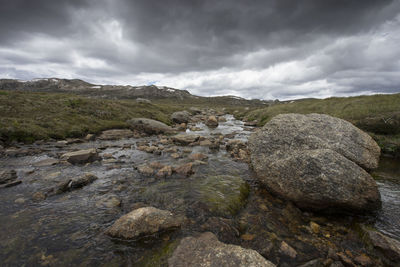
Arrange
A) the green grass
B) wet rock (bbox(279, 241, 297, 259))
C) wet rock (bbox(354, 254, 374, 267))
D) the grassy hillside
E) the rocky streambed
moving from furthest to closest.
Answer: the green grass, the grassy hillside, wet rock (bbox(279, 241, 297, 259)), the rocky streambed, wet rock (bbox(354, 254, 374, 267))

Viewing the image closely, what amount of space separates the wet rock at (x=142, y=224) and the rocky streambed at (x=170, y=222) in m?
0.03

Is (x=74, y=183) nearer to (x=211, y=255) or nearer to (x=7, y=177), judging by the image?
(x=7, y=177)

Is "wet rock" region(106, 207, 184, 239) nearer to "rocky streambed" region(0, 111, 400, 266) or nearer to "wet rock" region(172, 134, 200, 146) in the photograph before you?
"rocky streambed" region(0, 111, 400, 266)

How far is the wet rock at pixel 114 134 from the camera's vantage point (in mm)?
22741

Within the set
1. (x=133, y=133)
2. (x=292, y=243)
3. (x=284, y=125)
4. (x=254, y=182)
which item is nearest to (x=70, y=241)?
(x=292, y=243)

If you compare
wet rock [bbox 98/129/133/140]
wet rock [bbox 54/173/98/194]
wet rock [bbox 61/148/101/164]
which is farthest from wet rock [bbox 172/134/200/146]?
wet rock [bbox 54/173/98/194]

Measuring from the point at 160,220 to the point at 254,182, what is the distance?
640 centimetres

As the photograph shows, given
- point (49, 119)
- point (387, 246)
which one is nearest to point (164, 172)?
point (387, 246)

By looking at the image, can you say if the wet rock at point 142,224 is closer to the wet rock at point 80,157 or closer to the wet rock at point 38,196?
the wet rock at point 38,196

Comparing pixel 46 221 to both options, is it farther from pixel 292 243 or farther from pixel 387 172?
pixel 387 172

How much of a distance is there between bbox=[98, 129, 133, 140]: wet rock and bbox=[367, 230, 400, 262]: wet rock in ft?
78.7

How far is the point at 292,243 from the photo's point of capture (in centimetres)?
605

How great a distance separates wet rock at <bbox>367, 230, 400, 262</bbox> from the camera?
5.21 m

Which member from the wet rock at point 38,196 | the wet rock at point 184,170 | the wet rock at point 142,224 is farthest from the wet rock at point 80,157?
the wet rock at point 142,224
